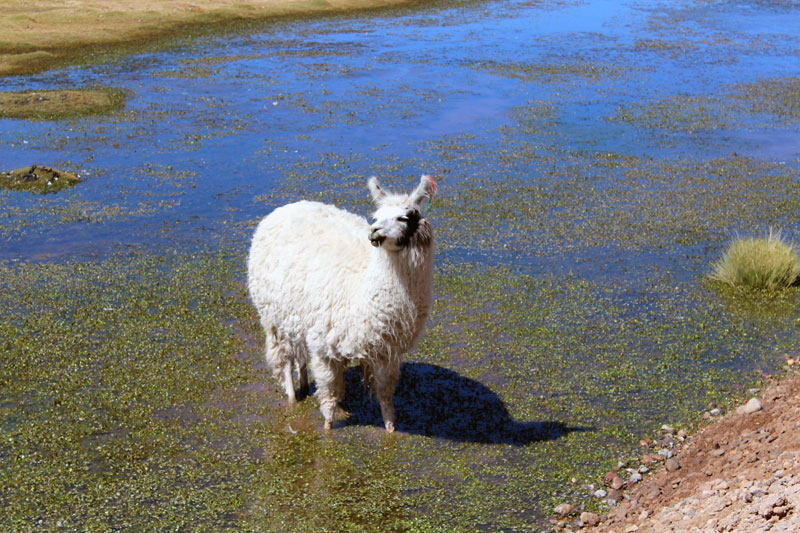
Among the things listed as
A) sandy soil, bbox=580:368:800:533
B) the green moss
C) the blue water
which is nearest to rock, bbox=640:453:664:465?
sandy soil, bbox=580:368:800:533

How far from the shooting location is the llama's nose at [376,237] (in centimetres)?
659

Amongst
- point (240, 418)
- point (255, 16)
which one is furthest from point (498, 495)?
point (255, 16)

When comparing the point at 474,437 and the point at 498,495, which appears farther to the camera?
the point at 474,437

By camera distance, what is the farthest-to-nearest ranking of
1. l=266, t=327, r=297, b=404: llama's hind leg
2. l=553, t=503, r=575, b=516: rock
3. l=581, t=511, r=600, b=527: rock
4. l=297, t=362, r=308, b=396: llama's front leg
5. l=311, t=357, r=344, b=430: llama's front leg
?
l=297, t=362, r=308, b=396: llama's front leg → l=266, t=327, r=297, b=404: llama's hind leg → l=311, t=357, r=344, b=430: llama's front leg → l=553, t=503, r=575, b=516: rock → l=581, t=511, r=600, b=527: rock

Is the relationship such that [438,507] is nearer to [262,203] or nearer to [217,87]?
[262,203]

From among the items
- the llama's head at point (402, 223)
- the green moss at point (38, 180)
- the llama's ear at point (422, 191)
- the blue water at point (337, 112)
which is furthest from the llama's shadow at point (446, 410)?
the green moss at point (38, 180)

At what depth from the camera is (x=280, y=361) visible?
8094 millimetres

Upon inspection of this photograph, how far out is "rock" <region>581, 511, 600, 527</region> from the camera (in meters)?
6.21

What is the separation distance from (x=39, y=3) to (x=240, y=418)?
2922 cm

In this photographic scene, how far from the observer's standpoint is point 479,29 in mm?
32781

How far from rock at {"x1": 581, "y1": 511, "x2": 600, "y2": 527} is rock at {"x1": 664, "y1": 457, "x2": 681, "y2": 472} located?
100 centimetres

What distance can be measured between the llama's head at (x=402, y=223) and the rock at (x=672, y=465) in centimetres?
274

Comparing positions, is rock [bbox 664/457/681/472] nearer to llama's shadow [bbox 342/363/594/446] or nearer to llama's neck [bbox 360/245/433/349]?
llama's shadow [bbox 342/363/594/446]

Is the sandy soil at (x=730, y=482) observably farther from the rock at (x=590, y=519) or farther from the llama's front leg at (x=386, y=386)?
the llama's front leg at (x=386, y=386)
